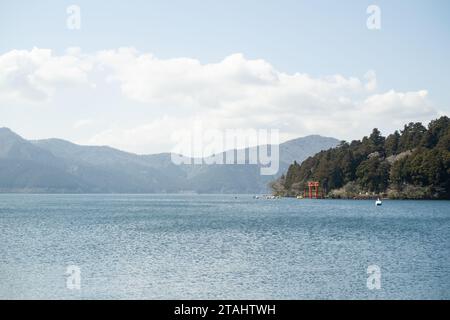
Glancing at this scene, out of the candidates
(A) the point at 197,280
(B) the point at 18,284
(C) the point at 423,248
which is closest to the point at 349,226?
(C) the point at 423,248

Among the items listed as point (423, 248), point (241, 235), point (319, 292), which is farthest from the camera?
point (241, 235)

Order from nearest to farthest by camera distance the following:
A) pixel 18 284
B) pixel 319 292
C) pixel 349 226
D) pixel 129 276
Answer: pixel 319 292 < pixel 18 284 < pixel 129 276 < pixel 349 226

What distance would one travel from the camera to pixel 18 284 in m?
43.5

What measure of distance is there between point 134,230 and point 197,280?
4929cm

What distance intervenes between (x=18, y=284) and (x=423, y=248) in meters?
45.3

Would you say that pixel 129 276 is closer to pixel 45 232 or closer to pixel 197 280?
pixel 197 280

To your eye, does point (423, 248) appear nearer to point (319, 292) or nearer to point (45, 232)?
point (319, 292)
